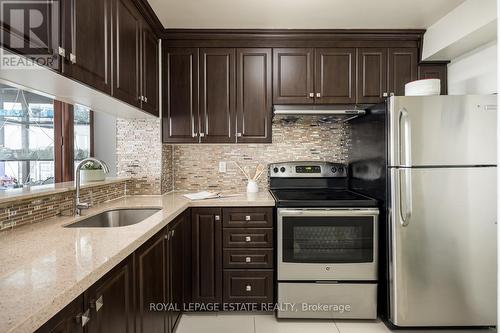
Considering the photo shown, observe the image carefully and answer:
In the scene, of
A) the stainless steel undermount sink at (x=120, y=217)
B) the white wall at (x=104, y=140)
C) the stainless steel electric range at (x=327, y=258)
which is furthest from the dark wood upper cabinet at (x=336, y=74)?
the white wall at (x=104, y=140)

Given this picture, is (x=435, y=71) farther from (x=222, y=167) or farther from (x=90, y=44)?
(x=90, y=44)

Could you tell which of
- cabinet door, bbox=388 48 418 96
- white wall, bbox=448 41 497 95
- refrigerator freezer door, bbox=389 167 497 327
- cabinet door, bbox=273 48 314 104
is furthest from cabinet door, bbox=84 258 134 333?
white wall, bbox=448 41 497 95

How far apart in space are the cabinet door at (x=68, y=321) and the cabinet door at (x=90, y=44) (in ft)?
3.04

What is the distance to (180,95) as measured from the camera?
2736 mm

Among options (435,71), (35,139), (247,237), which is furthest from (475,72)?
(35,139)

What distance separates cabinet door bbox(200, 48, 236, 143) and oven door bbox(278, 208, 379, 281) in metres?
0.91

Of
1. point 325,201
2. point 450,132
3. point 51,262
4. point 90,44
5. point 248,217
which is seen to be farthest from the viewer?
point 248,217

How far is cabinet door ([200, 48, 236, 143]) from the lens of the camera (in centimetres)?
272

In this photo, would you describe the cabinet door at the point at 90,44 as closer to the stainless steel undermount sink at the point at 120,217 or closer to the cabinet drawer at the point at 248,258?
the stainless steel undermount sink at the point at 120,217

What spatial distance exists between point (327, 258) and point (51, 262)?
1828 mm

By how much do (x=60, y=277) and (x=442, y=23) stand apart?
9.60ft

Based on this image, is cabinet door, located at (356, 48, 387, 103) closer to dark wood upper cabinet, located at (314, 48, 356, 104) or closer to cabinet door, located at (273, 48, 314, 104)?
dark wood upper cabinet, located at (314, 48, 356, 104)

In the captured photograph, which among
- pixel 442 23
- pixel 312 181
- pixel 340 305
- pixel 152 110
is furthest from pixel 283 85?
pixel 340 305

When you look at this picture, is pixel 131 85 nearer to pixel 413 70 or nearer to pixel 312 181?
pixel 312 181
